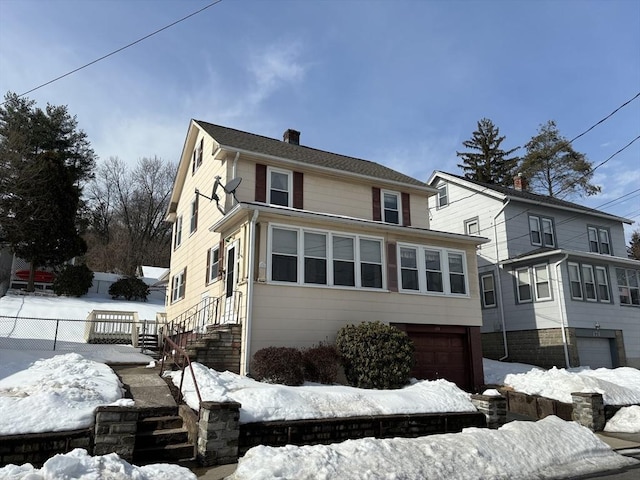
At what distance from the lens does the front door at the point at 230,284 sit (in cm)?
1270

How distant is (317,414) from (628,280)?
20082 millimetres

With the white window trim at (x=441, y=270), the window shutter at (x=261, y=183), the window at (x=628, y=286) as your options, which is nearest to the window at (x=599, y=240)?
the window at (x=628, y=286)

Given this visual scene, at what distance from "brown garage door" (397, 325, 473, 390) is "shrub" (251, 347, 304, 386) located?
4225 millimetres

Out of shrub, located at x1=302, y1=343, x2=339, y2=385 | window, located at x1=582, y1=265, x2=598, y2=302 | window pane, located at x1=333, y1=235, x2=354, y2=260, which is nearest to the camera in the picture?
shrub, located at x1=302, y1=343, x2=339, y2=385

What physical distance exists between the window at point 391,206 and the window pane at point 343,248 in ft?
12.2

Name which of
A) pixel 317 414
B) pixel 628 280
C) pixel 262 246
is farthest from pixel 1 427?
pixel 628 280

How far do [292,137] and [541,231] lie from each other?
12800mm

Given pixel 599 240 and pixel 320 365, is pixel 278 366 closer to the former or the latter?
pixel 320 365

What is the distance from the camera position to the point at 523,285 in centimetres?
2066

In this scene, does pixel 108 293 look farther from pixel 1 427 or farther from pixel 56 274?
pixel 1 427

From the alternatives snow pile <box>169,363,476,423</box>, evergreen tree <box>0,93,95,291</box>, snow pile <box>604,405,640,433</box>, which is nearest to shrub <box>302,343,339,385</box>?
snow pile <box>169,363,476,423</box>

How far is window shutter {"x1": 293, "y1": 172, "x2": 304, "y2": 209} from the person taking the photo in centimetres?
1570

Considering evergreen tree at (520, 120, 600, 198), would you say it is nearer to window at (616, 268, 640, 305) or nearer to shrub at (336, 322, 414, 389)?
window at (616, 268, 640, 305)

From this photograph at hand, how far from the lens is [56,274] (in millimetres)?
29641
